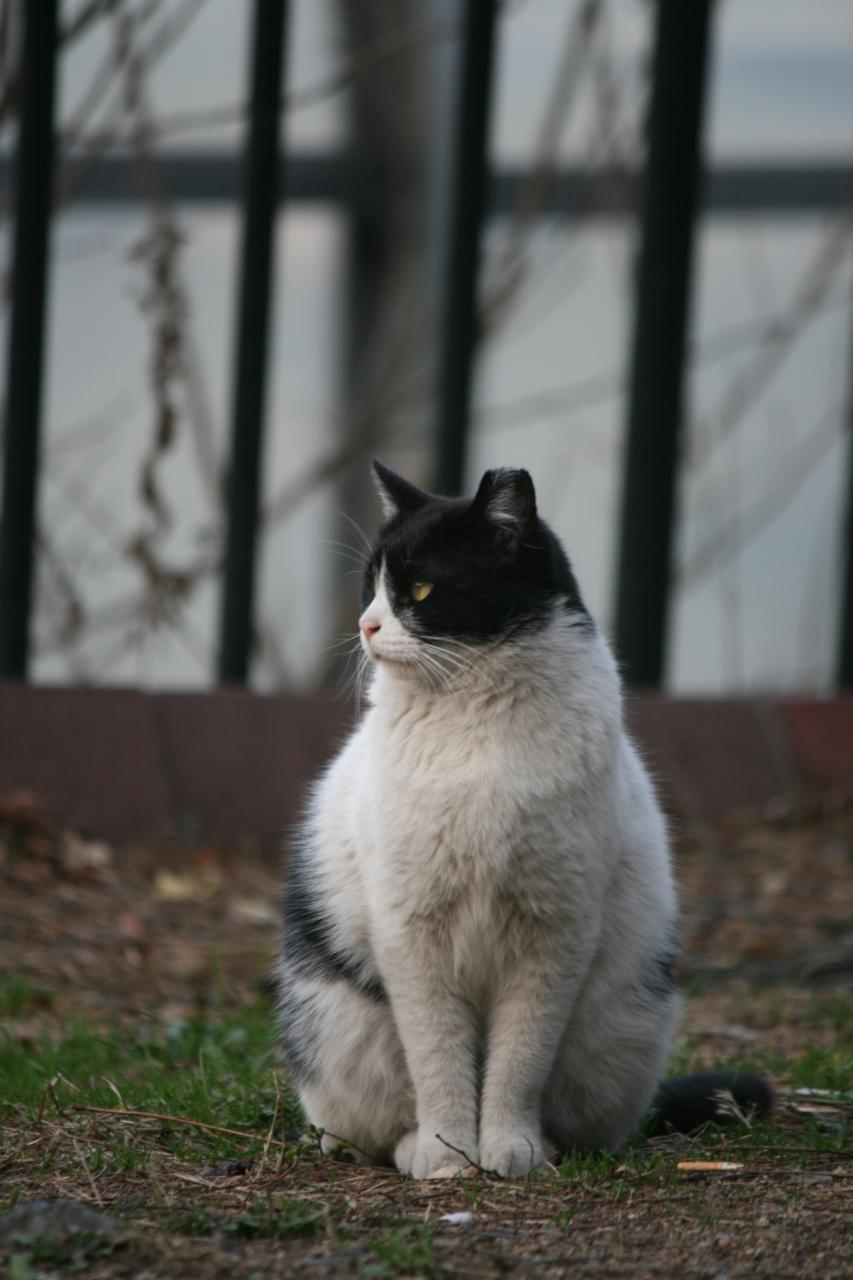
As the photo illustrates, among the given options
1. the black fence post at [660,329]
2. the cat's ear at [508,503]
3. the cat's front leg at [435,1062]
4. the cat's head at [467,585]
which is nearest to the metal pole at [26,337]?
the black fence post at [660,329]

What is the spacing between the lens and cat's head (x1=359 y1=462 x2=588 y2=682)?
2.82 m

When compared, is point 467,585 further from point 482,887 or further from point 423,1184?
point 423,1184

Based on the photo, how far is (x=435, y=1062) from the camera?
2.70 m

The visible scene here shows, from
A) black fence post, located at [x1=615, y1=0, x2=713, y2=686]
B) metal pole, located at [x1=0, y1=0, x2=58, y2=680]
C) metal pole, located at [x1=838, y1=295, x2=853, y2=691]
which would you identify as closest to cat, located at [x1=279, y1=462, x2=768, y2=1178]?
metal pole, located at [x1=0, y1=0, x2=58, y2=680]

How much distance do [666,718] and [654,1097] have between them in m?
3.54

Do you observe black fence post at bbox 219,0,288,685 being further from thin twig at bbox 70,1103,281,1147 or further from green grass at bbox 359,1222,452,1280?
green grass at bbox 359,1222,452,1280

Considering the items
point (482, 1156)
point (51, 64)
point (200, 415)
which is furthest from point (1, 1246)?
point (200, 415)

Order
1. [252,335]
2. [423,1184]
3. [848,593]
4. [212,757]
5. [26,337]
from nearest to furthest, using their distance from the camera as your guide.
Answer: [423,1184]
[26,337]
[212,757]
[252,335]
[848,593]

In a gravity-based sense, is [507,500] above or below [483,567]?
above

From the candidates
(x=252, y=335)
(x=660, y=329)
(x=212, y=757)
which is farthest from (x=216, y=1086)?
(x=660, y=329)

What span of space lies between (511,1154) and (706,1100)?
55 cm

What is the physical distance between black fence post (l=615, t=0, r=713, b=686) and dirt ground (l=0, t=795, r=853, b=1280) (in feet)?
3.72

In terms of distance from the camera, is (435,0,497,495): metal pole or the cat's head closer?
the cat's head

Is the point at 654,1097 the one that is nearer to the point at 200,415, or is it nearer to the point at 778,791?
the point at 778,791
